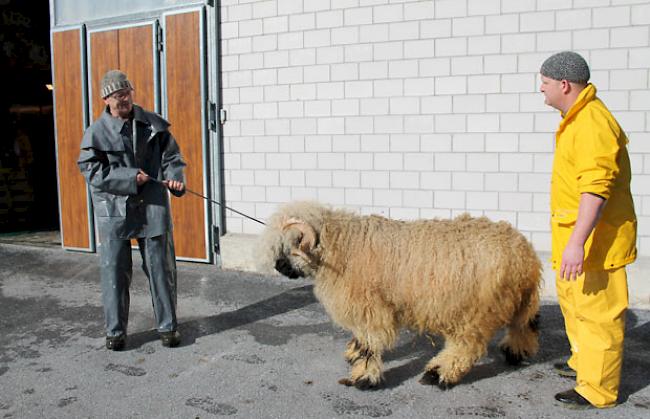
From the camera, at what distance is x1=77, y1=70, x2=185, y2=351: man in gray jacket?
472 cm

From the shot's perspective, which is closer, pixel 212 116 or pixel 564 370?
pixel 564 370

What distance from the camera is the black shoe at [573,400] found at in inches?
145

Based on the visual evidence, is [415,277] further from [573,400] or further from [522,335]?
[573,400]

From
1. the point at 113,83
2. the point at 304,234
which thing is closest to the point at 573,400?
the point at 304,234

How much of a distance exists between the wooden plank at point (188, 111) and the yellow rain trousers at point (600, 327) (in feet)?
17.8

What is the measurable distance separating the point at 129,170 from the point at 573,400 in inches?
143

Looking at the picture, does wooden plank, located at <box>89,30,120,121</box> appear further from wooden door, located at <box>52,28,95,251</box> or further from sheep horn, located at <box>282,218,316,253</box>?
sheep horn, located at <box>282,218,316,253</box>

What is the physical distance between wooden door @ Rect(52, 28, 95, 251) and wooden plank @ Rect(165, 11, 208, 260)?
1.62 meters

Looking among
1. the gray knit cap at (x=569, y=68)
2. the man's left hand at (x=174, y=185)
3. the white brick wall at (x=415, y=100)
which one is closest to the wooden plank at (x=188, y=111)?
the white brick wall at (x=415, y=100)

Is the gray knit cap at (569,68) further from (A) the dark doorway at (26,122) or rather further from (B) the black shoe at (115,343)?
(A) the dark doorway at (26,122)

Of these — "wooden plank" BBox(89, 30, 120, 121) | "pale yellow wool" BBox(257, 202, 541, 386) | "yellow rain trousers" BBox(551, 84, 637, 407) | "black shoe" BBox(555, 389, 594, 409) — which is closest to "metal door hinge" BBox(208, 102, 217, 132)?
"wooden plank" BBox(89, 30, 120, 121)

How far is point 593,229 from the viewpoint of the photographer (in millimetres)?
3418

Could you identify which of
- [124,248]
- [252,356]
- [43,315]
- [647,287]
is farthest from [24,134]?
[647,287]

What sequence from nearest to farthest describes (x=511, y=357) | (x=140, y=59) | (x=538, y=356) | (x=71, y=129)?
(x=511, y=357), (x=538, y=356), (x=140, y=59), (x=71, y=129)
